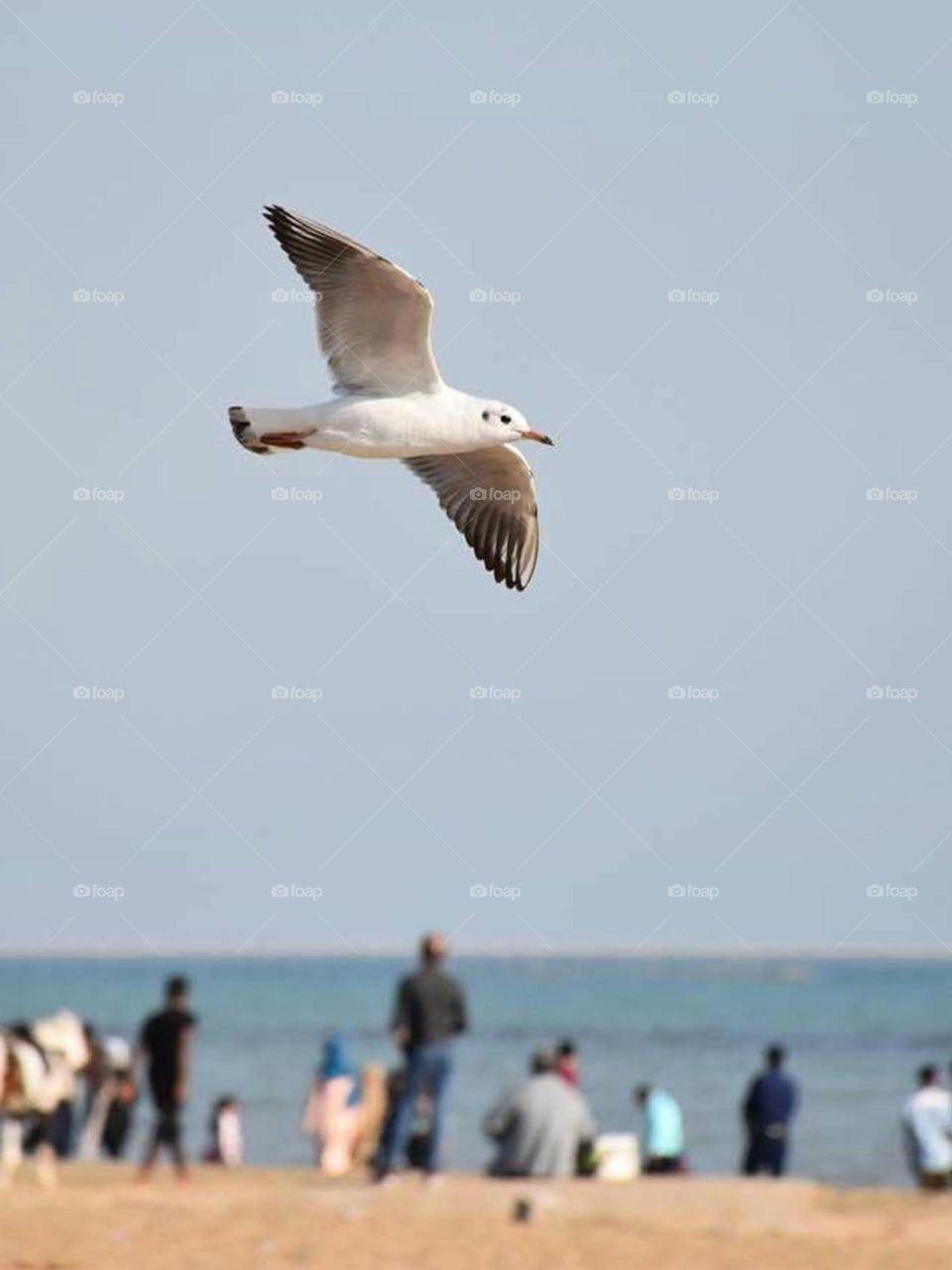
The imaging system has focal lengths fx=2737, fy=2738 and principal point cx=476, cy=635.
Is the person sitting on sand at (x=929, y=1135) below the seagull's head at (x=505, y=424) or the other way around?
below

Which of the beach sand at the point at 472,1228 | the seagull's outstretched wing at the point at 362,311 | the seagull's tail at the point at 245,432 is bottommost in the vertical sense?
the beach sand at the point at 472,1228

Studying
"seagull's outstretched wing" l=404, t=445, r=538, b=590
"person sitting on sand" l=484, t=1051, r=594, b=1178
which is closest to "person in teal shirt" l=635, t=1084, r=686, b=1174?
"person sitting on sand" l=484, t=1051, r=594, b=1178

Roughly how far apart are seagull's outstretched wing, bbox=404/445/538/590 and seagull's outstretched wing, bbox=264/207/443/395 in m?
1.66

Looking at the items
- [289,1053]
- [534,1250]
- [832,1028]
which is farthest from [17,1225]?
[832,1028]

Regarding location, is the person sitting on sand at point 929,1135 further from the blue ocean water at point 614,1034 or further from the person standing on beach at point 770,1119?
the blue ocean water at point 614,1034

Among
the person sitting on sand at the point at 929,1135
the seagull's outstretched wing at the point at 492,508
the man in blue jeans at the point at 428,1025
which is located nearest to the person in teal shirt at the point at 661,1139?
the person sitting on sand at the point at 929,1135

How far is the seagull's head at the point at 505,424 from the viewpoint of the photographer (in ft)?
40.9

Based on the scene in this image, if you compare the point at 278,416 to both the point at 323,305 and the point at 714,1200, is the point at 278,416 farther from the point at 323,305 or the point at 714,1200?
the point at 714,1200

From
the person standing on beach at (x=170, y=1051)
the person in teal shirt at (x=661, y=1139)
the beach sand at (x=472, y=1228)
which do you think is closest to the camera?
the beach sand at (x=472, y=1228)

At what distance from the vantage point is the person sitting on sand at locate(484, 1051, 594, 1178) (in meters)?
14.3

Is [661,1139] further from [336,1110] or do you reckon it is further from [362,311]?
[362,311]

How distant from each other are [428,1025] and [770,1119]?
4.46m

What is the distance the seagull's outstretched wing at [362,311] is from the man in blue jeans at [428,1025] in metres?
2.62

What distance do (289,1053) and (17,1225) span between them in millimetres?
35539
